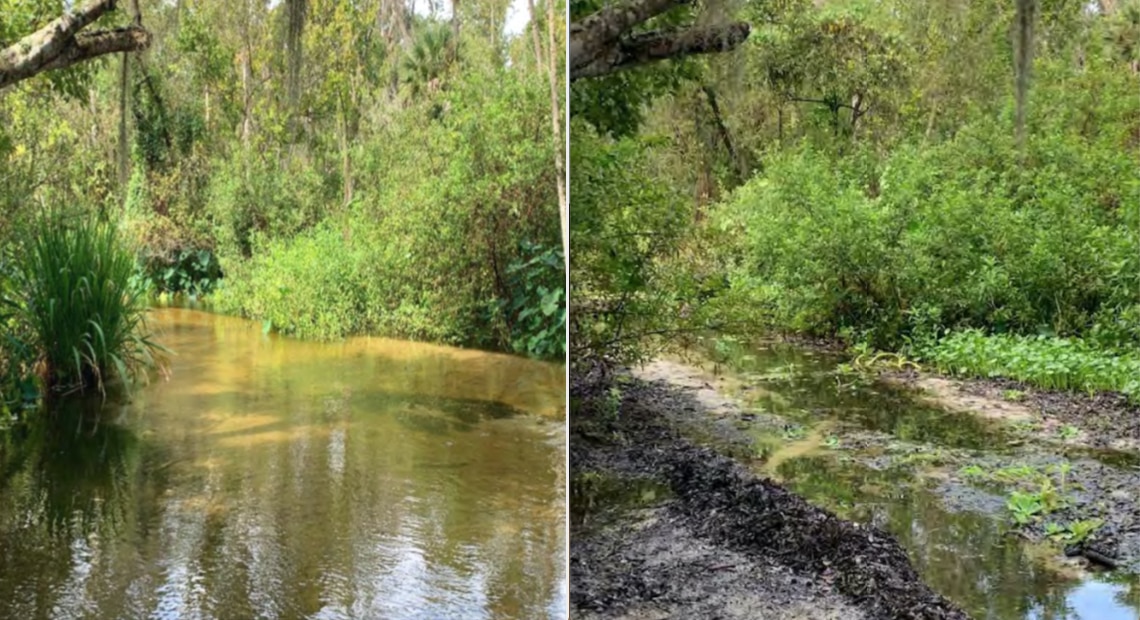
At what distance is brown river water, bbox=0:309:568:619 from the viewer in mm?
1915

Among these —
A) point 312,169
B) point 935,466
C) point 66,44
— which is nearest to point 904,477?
point 935,466

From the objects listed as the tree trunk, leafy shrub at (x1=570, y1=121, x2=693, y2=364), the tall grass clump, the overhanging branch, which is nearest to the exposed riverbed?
leafy shrub at (x1=570, y1=121, x2=693, y2=364)

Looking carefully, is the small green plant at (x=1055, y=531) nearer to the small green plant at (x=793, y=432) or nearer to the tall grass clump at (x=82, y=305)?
the small green plant at (x=793, y=432)

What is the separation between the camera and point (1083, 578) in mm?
1851

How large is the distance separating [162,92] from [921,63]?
5.35ft

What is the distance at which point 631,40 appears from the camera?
6.53ft

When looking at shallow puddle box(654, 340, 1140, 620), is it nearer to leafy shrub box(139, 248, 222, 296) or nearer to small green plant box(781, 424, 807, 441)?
small green plant box(781, 424, 807, 441)

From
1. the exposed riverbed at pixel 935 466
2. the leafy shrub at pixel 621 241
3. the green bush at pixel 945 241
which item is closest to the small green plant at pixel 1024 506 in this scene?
the exposed riverbed at pixel 935 466

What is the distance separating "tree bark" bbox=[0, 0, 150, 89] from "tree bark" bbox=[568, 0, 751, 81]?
0.94 m

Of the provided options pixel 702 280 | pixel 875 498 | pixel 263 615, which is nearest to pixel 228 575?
pixel 263 615

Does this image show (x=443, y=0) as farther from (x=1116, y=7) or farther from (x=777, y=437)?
(x=1116, y=7)

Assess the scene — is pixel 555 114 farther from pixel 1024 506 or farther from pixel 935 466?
pixel 1024 506

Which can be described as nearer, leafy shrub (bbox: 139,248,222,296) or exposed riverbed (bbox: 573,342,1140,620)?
exposed riverbed (bbox: 573,342,1140,620)

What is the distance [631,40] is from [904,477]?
1.11m
